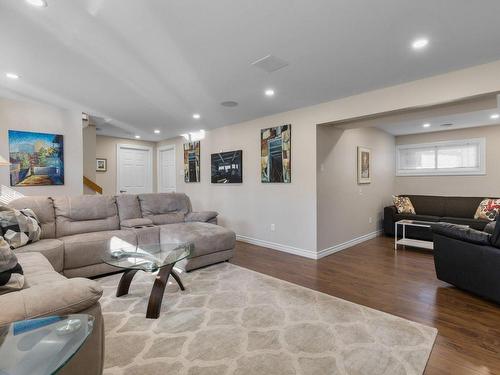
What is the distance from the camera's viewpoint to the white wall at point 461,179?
5.20 meters

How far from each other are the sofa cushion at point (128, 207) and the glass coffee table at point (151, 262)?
0.94 m

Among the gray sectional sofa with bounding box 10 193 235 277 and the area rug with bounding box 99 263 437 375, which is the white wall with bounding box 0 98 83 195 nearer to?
the gray sectional sofa with bounding box 10 193 235 277

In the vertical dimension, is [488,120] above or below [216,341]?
above

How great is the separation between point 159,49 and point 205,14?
679 mm

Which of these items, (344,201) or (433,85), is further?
(344,201)

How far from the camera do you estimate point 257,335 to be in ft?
6.48

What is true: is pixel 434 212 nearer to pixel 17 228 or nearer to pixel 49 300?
pixel 49 300

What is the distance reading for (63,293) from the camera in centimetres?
124

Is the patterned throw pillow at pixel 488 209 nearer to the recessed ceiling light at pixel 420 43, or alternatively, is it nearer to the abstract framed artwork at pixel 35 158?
the recessed ceiling light at pixel 420 43

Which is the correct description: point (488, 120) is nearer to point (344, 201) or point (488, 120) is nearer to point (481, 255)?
point (344, 201)

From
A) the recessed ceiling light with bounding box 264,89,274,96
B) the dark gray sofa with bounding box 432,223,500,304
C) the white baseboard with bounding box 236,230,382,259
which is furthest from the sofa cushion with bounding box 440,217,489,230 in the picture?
the recessed ceiling light with bounding box 264,89,274,96

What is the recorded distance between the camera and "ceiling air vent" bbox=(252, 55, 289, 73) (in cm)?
247

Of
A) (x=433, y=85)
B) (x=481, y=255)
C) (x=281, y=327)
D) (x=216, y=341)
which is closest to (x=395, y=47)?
(x=433, y=85)

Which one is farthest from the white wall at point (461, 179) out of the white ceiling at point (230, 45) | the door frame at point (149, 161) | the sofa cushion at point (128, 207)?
the door frame at point (149, 161)
